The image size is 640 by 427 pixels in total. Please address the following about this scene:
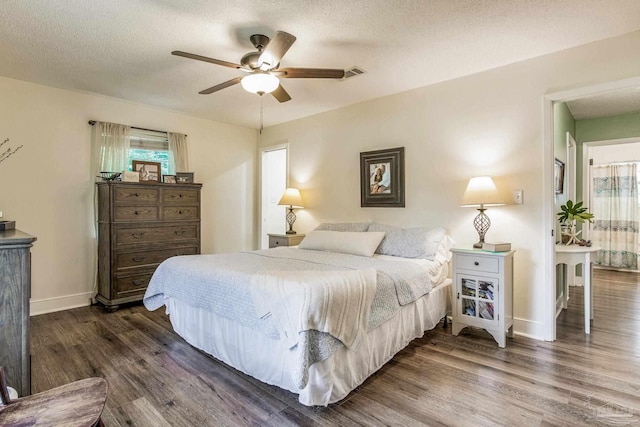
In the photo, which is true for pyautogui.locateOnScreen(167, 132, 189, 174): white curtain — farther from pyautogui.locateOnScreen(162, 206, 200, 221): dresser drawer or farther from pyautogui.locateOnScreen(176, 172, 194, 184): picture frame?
pyautogui.locateOnScreen(162, 206, 200, 221): dresser drawer

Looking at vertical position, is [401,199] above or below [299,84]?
below

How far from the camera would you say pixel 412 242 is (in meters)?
3.25

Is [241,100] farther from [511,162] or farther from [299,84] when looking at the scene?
[511,162]

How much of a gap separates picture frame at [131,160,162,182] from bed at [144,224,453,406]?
1729 millimetres

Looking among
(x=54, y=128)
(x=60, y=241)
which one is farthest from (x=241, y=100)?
(x=60, y=241)

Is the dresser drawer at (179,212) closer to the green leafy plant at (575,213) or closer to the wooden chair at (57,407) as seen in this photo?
the wooden chair at (57,407)

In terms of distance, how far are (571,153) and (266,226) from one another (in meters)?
4.76

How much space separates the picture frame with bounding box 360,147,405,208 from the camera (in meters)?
3.78

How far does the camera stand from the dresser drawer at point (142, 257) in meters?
3.69

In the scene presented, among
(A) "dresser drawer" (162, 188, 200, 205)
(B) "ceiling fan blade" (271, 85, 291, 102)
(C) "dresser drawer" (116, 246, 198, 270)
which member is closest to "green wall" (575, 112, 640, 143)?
(B) "ceiling fan blade" (271, 85, 291, 102)

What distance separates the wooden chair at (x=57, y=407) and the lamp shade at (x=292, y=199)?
357 cm

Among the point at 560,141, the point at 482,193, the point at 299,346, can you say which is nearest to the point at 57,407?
the point at 299,346

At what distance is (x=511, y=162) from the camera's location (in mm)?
3041

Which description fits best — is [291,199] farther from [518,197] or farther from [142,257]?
[518,197]
